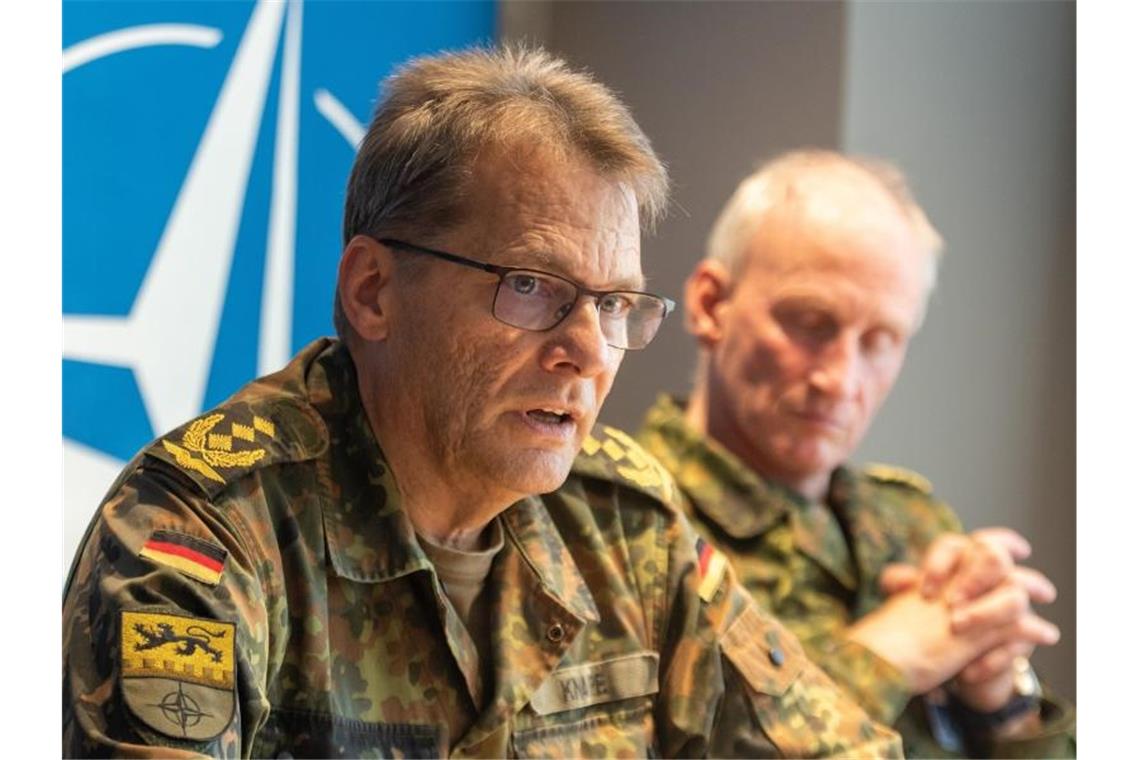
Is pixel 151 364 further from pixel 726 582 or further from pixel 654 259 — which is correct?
pixel 726 582

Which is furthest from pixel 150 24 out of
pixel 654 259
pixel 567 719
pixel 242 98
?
pixel 567 719

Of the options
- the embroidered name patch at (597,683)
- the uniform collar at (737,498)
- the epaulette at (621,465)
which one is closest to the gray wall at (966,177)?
the uniform collar at (737,498)

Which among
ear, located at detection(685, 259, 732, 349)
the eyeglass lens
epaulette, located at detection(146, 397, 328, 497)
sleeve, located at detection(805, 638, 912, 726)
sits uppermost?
the eyeglass lens

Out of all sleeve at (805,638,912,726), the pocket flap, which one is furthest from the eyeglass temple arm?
sleeve at (805,638,912,726)

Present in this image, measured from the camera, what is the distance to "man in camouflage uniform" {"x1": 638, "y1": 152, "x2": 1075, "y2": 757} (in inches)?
89.1

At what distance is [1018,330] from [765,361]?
426 mm

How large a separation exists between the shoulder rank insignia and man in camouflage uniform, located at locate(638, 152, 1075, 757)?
35.7 inches

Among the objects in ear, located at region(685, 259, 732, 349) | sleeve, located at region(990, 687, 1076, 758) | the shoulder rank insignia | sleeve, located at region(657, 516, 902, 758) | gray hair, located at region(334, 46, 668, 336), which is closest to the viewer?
the shoulder rank insignia

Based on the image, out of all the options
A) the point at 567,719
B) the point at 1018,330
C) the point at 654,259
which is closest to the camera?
the point at 567,719

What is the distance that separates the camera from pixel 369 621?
166cm

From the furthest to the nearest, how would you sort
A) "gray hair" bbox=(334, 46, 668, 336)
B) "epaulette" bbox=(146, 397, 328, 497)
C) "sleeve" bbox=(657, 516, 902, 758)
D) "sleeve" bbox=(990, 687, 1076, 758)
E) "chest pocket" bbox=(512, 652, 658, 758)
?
"sleeve" bbox=(990, 687, 1076, 758)
"sleeve" bbox=(657, 516, 902, 758)
"chest pocket" bbox=(512, 652, 658, 758)
"gray hair" bbox=(334, 46, 668, 336)
"epaulette" bbox=(146, 397, 328, 497)

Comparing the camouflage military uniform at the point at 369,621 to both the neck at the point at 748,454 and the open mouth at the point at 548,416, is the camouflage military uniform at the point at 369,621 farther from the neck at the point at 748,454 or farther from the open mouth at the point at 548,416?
the neck at the point at 748,454

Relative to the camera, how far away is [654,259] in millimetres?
1892

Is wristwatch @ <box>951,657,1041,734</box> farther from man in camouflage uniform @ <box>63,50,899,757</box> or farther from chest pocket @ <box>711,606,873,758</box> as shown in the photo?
man in camouflage uniform @ <box>63,50,899,757</box>
